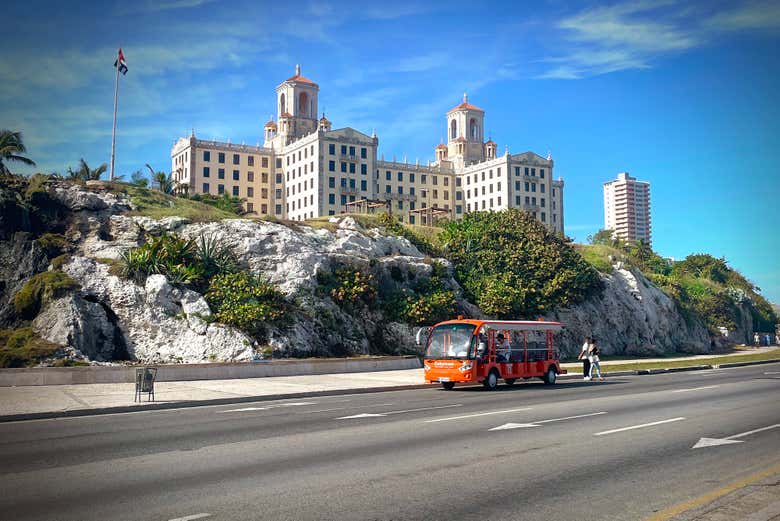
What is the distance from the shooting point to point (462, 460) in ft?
32.3

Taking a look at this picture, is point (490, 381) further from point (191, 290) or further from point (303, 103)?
point (303, 103)

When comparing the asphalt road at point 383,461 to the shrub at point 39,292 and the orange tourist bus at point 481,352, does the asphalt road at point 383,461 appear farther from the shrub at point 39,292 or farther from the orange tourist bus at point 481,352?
the shrub at point 39,292

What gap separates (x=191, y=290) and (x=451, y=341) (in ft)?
51.6

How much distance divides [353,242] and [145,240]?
1286 cm

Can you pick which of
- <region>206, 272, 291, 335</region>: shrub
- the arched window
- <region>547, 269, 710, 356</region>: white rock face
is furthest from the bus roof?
the arched window

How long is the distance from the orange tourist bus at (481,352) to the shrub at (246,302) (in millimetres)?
11102

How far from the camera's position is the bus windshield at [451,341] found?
22.9 m

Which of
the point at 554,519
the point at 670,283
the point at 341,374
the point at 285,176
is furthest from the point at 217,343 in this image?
the point at 285,176

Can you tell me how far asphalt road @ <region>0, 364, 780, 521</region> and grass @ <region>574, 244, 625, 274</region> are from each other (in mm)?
43148

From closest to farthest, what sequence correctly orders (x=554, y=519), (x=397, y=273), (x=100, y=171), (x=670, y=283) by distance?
(x=554, y=519)
(x=397, y=273)
(x=100, y=171)
(x=670, y=283)

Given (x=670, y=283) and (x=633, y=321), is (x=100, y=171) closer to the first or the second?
(x=633, y=321)

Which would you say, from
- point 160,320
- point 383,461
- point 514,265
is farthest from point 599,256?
point 383,461

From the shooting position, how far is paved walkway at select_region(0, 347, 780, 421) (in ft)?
54.1

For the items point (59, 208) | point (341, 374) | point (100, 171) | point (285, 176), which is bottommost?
point (341, 374)
